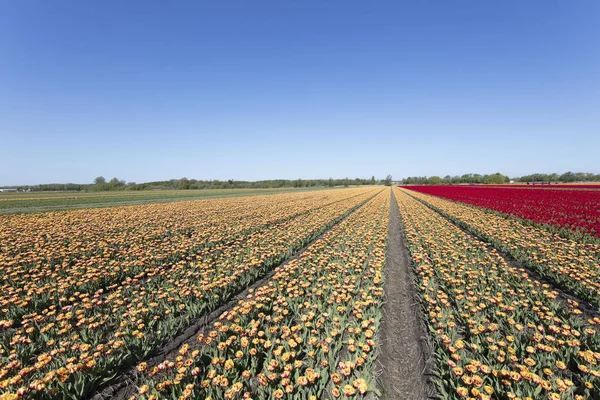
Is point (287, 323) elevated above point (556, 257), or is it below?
below

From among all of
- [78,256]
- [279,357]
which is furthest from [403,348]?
[78,256]

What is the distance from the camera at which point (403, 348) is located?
184 inches

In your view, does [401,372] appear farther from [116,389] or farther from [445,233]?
[445,233]

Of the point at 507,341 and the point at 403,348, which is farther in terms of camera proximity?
the point at 403,348

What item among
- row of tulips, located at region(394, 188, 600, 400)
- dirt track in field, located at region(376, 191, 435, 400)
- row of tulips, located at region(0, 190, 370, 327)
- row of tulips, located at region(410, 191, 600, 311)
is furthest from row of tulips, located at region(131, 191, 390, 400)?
row of tulips, located at region(410, 191, 600, 311)

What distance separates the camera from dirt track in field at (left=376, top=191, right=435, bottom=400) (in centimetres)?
377

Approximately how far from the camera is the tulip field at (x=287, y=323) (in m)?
3.27

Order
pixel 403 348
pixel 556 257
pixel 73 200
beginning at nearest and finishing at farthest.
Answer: pixel 403 348 < pixel 556 257 < pixel 73 200

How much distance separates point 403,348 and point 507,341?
1687 mm

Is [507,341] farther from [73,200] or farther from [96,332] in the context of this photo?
[73,200]

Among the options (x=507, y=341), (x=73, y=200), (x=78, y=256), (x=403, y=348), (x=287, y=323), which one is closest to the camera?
(x=507, y=341)

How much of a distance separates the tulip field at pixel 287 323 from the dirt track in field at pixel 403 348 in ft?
0.19

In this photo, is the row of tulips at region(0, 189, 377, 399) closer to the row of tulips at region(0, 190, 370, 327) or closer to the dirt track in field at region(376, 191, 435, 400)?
the row of tulips at region(0, 190, 370, 327)

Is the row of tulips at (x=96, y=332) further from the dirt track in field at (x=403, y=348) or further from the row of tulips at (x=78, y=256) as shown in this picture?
the dirt track in field at (x=403, y=348)
